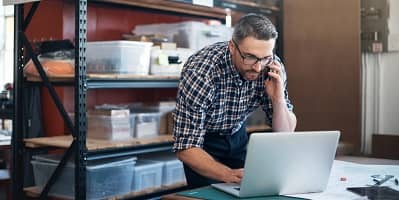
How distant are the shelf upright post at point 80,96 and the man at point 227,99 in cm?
64

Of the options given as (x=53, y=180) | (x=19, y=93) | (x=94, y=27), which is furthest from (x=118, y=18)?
Result: (x=53, y=180)

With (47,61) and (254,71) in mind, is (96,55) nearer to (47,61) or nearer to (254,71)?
(47,61)

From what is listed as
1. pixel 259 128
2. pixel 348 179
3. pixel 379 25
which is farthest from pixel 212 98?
pixel 379 25

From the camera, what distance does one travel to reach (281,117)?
6.57ft

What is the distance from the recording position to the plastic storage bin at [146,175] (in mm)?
2795

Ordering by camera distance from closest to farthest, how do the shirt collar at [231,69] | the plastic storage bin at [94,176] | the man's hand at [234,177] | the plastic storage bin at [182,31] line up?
1. the man's hand at [234,177]
2. the shirt collar at [231,69]
3. the plastic storage bin at [94,176]
4. the plastic storage bin at [182,31]

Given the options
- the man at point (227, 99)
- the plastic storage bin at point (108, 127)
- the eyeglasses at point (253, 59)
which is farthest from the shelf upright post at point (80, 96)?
the eyeglasses at point (253, 59)

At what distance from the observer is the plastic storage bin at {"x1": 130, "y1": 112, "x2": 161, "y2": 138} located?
→ 9.29ft

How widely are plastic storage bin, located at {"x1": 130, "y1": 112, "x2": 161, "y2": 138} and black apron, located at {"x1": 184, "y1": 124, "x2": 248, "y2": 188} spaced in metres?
0.86

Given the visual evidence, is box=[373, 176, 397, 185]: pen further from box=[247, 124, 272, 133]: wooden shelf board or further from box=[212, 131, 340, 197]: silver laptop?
box=[247, 124, 272, 133]: wooden shelf board

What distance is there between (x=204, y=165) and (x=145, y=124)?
1.16 metres

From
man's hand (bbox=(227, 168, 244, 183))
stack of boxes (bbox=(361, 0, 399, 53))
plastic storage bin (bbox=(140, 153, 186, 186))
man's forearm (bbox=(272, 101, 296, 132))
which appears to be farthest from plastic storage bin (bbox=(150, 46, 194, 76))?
stack of boxes (bbox=(361, 0, 399, 53))

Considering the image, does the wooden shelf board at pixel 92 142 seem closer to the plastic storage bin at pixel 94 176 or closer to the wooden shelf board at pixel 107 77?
the plastic storage bin at pixel 94 176

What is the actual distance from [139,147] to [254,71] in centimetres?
108
